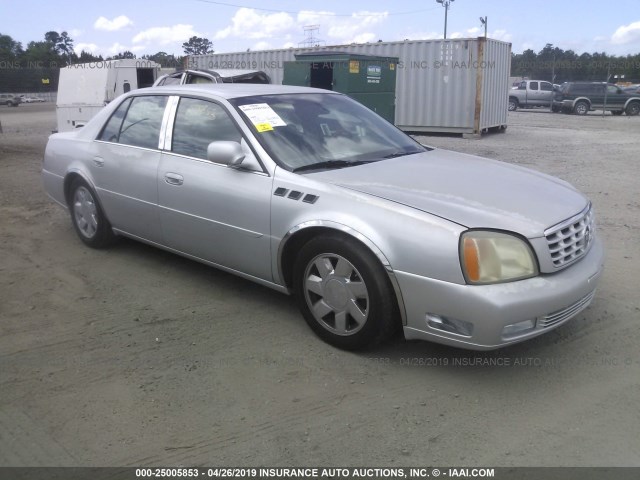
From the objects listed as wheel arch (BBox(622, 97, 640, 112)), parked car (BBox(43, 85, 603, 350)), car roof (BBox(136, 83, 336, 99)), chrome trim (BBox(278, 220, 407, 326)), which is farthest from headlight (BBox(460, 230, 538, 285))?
wheel arch (BBox(622, 97, 640, 112))

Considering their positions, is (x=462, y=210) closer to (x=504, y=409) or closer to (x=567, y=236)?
(x=567, y=236)

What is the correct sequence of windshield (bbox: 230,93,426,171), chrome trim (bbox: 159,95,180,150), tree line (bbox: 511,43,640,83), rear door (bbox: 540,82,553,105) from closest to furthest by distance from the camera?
windshield (bbox: 230,93,426,171) → chrome trim (bbox: 159,95,180,150) → rear door (bbox: 540,82,553,105) → tree line (bbox: 511,43,640,83)

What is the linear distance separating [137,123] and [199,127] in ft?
2.80

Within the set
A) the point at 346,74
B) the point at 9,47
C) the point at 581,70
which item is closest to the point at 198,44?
the point at 9,47

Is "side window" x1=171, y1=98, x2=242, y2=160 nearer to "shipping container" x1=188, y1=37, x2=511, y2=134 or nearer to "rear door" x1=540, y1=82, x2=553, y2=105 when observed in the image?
"shipping container" x1=188, y1=37, x2=511, y2=134

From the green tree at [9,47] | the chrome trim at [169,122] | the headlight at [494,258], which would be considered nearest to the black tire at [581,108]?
the chrome trim at [169,122]

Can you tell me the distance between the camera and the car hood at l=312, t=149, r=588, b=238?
3234 millimetres

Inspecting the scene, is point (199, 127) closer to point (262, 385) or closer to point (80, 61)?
point (262, 385)

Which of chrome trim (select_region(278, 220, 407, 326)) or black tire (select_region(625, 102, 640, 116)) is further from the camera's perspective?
black tire (select_region(625, 102, 640, 116))

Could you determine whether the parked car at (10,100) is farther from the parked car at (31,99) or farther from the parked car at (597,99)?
the parked car at (597,99)

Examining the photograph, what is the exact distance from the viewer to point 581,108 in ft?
94.8

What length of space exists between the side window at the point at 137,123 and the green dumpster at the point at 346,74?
748 cm

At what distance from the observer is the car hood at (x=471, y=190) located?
3234mm

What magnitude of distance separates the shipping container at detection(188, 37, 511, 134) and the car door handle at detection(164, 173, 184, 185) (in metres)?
13.6
